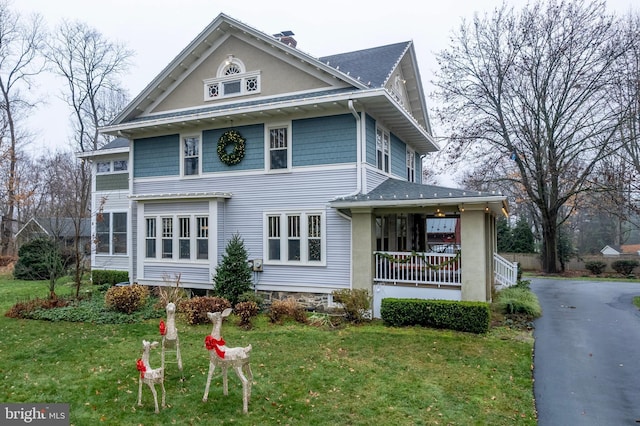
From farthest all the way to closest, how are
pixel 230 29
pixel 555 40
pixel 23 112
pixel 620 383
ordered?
1. pixel 23 112
2. pixel 555 40
3. pixel 230 29
4. pixel 620 383

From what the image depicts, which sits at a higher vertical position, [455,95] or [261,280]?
[455,95]

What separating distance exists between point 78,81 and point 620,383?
3287 centimetres

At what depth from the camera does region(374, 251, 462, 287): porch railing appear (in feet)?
32.6

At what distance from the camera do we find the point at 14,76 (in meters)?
26.9

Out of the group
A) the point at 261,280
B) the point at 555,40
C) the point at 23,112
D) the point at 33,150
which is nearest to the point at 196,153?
the point at 261,280

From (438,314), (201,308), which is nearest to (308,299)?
(201,308)

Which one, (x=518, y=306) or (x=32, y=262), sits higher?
(x=32, y=262)

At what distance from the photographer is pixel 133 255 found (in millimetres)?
13711

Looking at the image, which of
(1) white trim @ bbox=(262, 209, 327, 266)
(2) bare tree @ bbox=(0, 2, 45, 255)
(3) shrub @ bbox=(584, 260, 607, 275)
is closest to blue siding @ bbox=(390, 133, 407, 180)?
(1) white trim @ bbox=(262, 209, 327, 266)

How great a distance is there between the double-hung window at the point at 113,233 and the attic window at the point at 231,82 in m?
7.08

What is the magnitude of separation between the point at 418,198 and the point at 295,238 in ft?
12.3

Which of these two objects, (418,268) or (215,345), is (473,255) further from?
(215,345)

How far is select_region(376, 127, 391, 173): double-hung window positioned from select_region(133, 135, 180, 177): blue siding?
6563mm

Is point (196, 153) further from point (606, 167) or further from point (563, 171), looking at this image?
point (606, 167)
